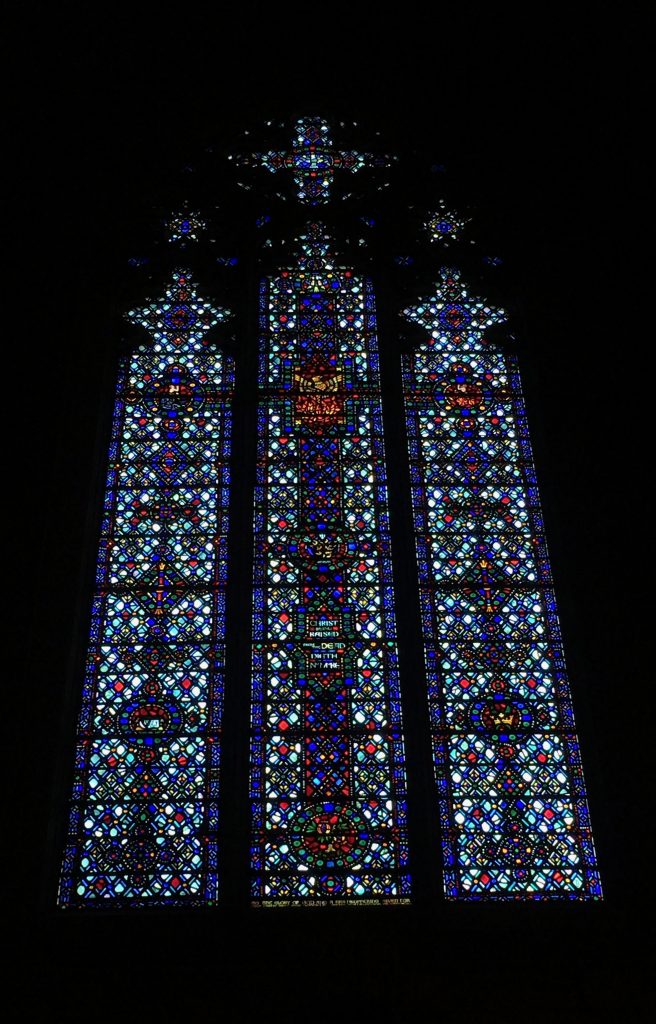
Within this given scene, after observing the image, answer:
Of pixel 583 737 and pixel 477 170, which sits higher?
pixel 477 170

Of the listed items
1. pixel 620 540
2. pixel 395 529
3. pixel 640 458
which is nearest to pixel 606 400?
pixel 640 458

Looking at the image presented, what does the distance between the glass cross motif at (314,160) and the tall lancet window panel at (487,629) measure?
111 cm

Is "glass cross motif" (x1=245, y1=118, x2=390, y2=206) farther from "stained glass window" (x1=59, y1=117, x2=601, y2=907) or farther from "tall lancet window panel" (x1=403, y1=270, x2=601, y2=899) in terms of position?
"tall lancet window panel" (x1=403, y1=270, x2=601, y2=899)

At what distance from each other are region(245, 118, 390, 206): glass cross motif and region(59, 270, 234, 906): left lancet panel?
3.78 ft

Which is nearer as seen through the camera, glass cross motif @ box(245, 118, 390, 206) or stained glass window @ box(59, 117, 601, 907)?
stained glass window @ box(59, 117, 601, 907)

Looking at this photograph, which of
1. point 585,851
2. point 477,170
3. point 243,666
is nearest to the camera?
point 585,851

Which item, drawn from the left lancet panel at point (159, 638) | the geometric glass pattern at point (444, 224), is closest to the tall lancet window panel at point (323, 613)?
the left lancet panel at point (159, 638)

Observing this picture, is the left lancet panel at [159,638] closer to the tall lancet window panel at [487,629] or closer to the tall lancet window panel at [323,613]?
the tall lancet window panel at [323,613]

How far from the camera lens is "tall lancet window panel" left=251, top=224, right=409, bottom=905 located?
4.99 metres

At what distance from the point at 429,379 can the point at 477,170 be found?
5.32ft

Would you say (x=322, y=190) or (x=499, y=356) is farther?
(x=322, y=190)

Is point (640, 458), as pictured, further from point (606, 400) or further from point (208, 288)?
point (208, 288)

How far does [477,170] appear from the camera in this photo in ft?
24.1

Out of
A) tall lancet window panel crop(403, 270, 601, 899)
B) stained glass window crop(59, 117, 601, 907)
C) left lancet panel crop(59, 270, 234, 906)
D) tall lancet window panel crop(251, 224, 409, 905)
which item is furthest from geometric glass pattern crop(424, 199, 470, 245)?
left lancet panel crop(59, 270, 234, 906)
